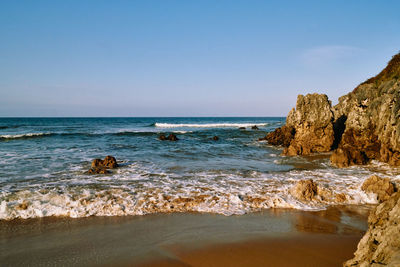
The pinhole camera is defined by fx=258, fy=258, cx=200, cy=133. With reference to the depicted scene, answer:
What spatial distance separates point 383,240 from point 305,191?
12.4 feet

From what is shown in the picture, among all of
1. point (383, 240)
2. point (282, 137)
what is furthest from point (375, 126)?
point (383, 240)

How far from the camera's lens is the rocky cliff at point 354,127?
1086 cm

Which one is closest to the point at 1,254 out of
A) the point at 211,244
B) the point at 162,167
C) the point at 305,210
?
the point at 211,244

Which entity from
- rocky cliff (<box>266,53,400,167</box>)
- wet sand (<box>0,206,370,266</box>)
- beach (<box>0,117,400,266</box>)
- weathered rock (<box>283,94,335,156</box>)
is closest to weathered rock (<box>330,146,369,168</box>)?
rocky cliff (<box>266,53,400,167</box>)

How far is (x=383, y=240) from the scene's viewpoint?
8.95 ft

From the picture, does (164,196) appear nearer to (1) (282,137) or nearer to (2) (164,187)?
(2) (164,187)

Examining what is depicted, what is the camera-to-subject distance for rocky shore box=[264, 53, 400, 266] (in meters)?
2.84

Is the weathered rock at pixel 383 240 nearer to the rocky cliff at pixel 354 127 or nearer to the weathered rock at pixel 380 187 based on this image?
the weathered rock at pixel 380 187

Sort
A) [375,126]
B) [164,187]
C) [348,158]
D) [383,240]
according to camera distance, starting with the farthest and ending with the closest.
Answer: [375,126] → [348,158] → [164,187] → [383,240]

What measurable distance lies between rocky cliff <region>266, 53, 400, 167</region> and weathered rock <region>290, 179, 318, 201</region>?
16.5 feet

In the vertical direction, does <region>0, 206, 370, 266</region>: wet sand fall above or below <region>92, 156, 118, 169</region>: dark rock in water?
below

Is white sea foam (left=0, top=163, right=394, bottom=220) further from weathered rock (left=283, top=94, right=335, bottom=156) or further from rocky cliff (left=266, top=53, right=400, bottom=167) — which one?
weathered rock (left=283, top=94, right=335, bottom=156)

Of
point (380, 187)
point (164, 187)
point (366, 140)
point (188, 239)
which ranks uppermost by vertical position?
point (366, 140)

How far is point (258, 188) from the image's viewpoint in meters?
7.21
